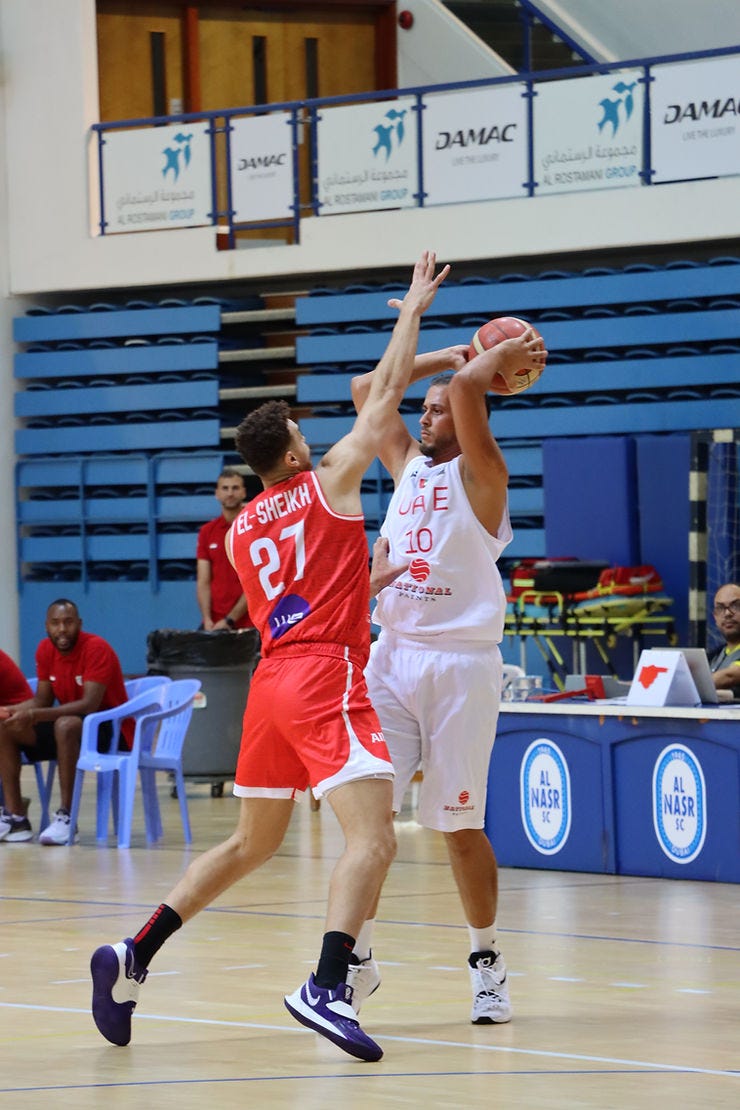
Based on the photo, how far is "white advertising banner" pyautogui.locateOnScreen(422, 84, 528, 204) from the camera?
563 inches

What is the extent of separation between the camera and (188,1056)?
464 cm

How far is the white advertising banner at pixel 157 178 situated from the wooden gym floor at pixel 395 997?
26.4 feet

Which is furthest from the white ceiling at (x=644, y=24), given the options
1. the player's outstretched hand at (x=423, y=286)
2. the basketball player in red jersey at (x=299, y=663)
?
the basketball player in red jersey at (x=299, y=663)

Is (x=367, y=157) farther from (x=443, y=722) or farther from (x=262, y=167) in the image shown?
(x=443, y=722)

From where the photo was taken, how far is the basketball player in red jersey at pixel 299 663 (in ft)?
15.3

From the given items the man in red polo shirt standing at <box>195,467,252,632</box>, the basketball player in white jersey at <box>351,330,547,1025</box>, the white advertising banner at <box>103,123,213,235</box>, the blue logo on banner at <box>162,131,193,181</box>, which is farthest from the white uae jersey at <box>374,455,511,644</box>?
the blue logo on banner at <box>162,131,193,181</box>

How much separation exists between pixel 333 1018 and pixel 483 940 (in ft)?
2.73

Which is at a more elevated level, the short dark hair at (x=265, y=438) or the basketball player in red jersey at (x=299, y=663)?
the short dark hair at (x=265, y=438)

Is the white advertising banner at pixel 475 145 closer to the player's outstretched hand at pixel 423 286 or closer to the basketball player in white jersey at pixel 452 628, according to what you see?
the basketball player in white jersey at pixel 452 628

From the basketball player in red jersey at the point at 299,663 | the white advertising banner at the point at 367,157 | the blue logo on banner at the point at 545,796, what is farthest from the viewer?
the white advertising banner at the point at 367,157

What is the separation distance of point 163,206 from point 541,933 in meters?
10.4

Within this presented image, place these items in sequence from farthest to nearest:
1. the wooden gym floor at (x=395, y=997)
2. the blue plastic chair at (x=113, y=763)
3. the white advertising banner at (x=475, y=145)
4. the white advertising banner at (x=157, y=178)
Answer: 1. the white advertising banner at (x=157, y=178)
2. the white advertising banner at (x=475, y=145)
3. the blue plastic chair at (x=113, y=763)
4. the wooden gym floor at (x=395, y=997)

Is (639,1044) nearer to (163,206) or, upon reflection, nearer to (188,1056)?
(188,1056)

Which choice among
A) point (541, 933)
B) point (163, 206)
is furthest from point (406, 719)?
point (163, 206)
